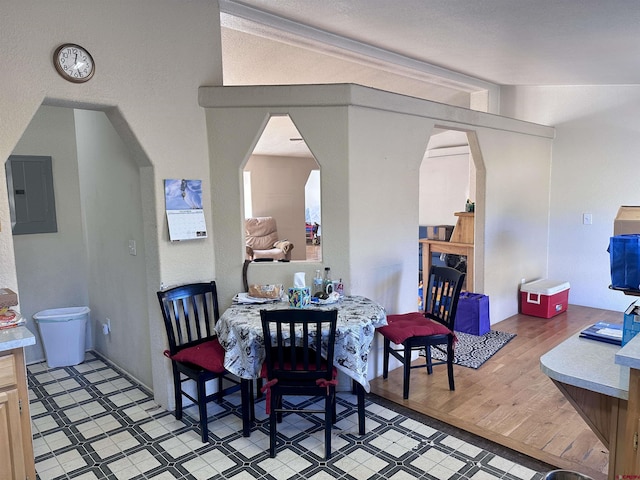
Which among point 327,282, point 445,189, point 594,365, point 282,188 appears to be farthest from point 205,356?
point 282,188

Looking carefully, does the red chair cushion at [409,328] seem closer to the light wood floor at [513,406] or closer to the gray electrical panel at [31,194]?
the light wood floor at [513,406]

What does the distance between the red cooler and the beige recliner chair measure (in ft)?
12.0

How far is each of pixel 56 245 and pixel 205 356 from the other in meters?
2.24

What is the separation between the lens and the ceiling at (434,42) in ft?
8.68

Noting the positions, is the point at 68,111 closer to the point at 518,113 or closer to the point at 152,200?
the point at 152,200

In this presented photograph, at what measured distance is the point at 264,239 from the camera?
7.65m

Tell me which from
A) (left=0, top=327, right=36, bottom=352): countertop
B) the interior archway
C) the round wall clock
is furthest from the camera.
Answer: the interior archway

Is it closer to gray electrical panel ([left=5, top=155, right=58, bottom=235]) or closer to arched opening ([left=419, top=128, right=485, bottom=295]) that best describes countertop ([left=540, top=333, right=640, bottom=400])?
arched opening ([left=419, top=128, right=485, bottom=295])

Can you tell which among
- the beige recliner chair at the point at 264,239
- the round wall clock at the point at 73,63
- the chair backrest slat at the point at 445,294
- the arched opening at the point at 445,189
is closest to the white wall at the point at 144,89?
the round wall clock at the point at 73,63

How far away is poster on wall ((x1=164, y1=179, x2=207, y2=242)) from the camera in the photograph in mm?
2903

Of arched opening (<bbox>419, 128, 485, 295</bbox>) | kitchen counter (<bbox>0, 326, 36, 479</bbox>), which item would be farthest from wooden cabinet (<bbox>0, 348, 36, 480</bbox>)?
arched opening (<bbox>419, 128, 485, 295</bbox>)

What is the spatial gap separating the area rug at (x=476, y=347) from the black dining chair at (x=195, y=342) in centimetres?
185

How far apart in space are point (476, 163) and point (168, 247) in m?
3.10

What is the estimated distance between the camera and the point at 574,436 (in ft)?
8.45
